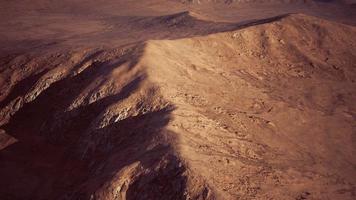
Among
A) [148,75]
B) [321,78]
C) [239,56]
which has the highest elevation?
[148,75]

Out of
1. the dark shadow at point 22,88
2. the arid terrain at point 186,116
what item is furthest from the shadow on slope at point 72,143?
the dark shadow at point 22,88

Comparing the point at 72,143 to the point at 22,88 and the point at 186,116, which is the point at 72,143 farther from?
the point at 22,88

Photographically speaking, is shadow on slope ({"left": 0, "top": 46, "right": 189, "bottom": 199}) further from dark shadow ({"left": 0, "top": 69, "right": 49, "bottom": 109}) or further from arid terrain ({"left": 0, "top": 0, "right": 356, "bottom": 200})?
dark shadow ({"left": 0, "top": 69, "right": 49, "bottom": 109})

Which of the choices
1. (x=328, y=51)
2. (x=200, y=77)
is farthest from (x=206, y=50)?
(x=328, y=51)

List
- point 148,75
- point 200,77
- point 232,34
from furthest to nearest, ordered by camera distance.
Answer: point 232,34 < point 200,77 < point 148,75

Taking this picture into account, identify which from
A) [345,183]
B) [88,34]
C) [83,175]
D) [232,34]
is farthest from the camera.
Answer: [88,34]

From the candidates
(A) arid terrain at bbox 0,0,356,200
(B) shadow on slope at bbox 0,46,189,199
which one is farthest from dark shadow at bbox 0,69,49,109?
(B) shadow on slope at bbox 0,46,189,199

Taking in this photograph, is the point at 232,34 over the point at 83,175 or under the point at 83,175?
over

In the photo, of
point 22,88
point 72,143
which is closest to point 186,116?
point 72,143

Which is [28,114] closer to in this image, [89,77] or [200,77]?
[89,77]
